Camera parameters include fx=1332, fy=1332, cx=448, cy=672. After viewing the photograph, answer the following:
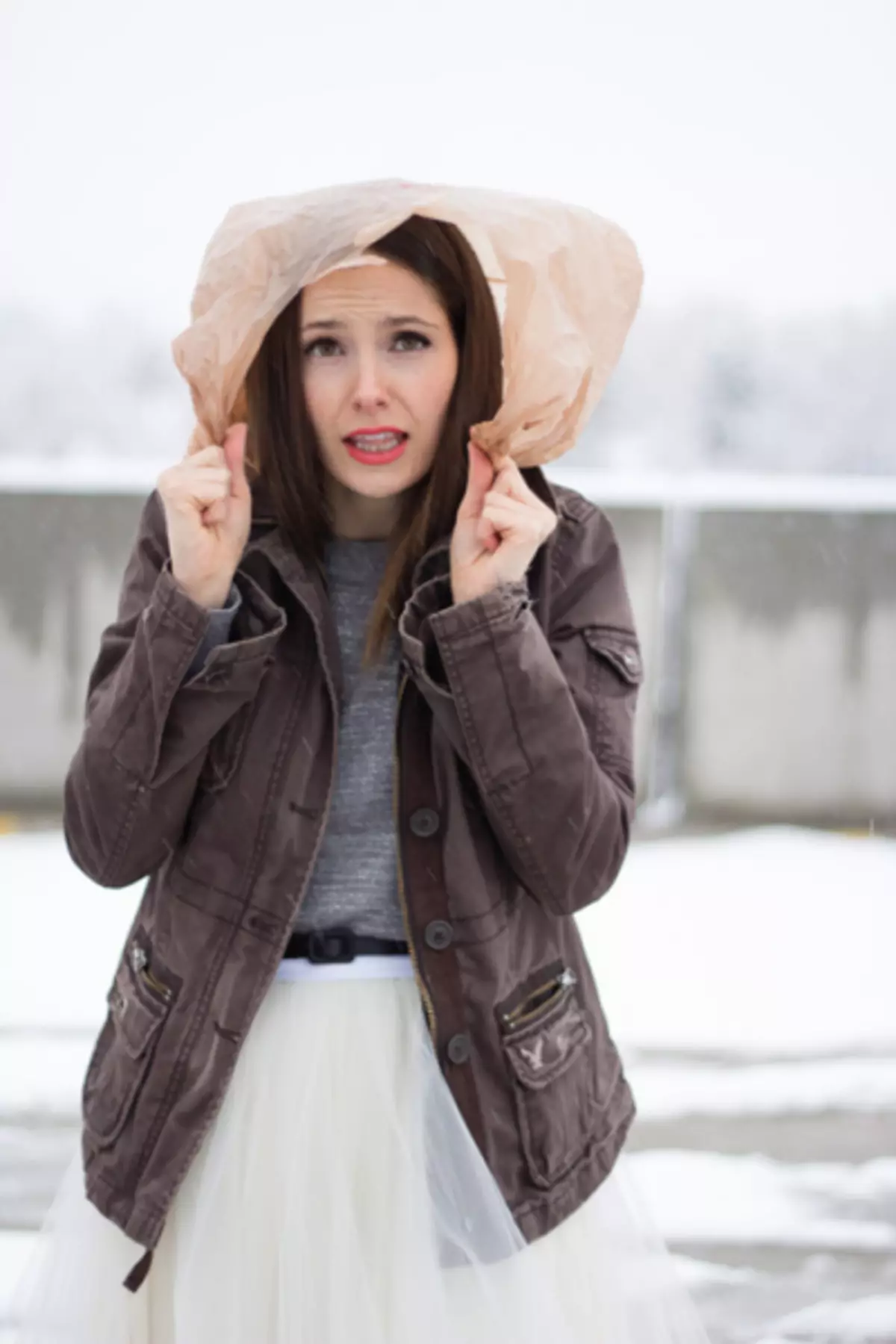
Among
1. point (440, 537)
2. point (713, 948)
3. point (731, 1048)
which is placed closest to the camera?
point (440, 537)

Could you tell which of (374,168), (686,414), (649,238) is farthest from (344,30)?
(686,414)

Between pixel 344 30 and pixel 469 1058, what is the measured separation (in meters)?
2.54

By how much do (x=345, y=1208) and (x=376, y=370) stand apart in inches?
21.5

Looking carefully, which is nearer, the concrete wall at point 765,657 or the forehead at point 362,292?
the forehead at point 362,292

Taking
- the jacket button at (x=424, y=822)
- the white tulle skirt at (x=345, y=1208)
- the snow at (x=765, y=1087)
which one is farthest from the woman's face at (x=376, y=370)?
the snow at (x=765, y=1087)

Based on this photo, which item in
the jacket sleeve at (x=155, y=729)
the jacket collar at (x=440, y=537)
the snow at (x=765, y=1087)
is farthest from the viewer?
the snow at (x=765, y=1087)

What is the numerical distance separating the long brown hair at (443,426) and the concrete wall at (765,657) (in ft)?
7.16

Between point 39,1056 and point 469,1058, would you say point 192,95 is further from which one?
point 469,1058

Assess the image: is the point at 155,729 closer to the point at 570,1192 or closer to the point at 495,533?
the point at 495,533

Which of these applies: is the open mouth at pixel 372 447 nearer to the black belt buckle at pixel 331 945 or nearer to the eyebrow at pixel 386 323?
the eyebrow at pixel 386 323

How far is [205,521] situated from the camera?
0.86 metres

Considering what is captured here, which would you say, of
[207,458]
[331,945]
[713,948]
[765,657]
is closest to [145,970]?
[331,945]

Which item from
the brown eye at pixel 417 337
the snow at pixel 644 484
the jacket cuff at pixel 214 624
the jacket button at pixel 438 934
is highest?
the brown eye at pixel 417 337

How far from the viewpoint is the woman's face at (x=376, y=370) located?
35.0 inches
